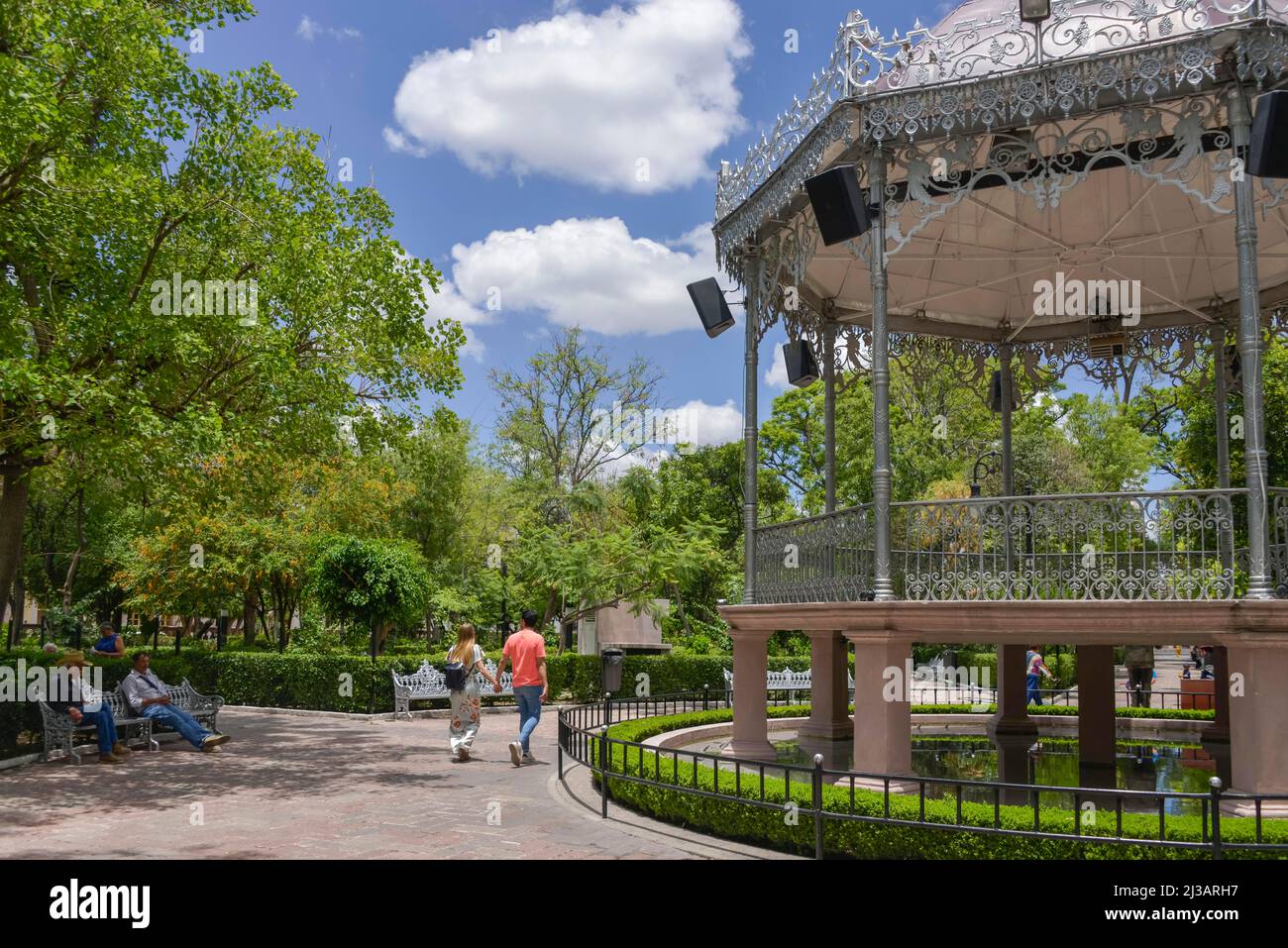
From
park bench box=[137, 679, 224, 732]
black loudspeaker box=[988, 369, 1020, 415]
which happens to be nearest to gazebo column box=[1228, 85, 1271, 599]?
black loudspeaker box=[988, 369, 1020, 415]

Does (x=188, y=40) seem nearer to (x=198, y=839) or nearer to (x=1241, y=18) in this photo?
(x=198, y=839)

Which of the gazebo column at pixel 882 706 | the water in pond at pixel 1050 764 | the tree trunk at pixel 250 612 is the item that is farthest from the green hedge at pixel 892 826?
the tree trunk at pixel 250 612

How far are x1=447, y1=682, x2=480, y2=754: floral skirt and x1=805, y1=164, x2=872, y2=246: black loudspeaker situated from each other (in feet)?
26.1

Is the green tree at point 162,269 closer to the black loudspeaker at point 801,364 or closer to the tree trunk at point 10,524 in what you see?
the tree trunk at point 10,524

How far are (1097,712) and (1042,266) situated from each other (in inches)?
240

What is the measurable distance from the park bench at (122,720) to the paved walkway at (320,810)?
1.01ft

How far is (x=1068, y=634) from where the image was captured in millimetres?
9484

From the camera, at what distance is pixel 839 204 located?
34.6 ft

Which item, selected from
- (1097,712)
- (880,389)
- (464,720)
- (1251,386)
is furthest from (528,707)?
(1251,386)

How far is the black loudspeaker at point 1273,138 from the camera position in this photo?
8.89 m

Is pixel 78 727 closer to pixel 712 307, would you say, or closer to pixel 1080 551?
pixel 712 307

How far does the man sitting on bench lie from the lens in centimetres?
1484

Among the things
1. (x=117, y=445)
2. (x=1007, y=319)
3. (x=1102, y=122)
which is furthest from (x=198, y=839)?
(x=1007, y=319)

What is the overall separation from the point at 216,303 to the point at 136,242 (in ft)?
3.80
